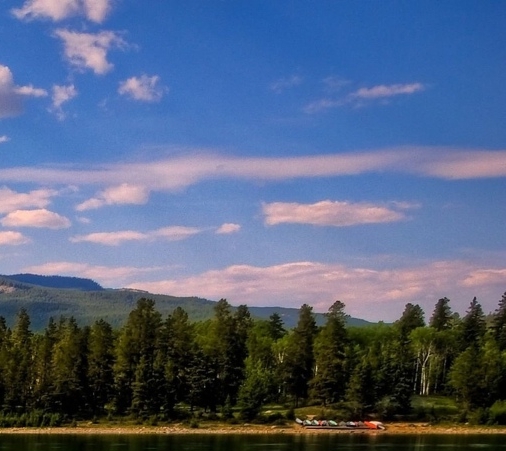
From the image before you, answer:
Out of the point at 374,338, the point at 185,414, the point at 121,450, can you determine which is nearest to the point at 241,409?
the point at 185,414

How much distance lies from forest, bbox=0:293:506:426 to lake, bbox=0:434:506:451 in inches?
485

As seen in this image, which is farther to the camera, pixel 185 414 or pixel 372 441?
pixel 185 414

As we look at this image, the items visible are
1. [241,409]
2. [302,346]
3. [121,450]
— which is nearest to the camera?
[121,450]

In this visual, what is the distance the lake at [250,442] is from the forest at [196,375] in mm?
12328

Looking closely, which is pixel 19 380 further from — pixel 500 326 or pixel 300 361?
pixel 500 326

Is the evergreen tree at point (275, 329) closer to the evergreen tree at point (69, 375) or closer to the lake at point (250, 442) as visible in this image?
the evergreen tree at point (69, 375)

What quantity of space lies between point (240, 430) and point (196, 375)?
41.1 feet

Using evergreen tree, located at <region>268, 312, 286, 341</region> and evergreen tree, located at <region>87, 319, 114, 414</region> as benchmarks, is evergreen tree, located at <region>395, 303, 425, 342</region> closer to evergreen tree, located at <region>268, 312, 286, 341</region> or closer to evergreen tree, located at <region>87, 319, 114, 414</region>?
evergreen tree, located at <region>268, 312, 286, 341</region>

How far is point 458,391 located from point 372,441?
31.7 meters

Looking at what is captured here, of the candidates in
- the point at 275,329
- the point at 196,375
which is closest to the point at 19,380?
the point at 196,375

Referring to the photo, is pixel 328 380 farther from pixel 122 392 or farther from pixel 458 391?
pixel 122 392

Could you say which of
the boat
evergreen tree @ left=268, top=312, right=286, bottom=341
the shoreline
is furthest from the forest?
evergreen tree @ left=268, top=312, right=286, bottom=341

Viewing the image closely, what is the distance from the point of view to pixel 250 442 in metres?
89.8

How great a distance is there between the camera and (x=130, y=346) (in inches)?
4670
